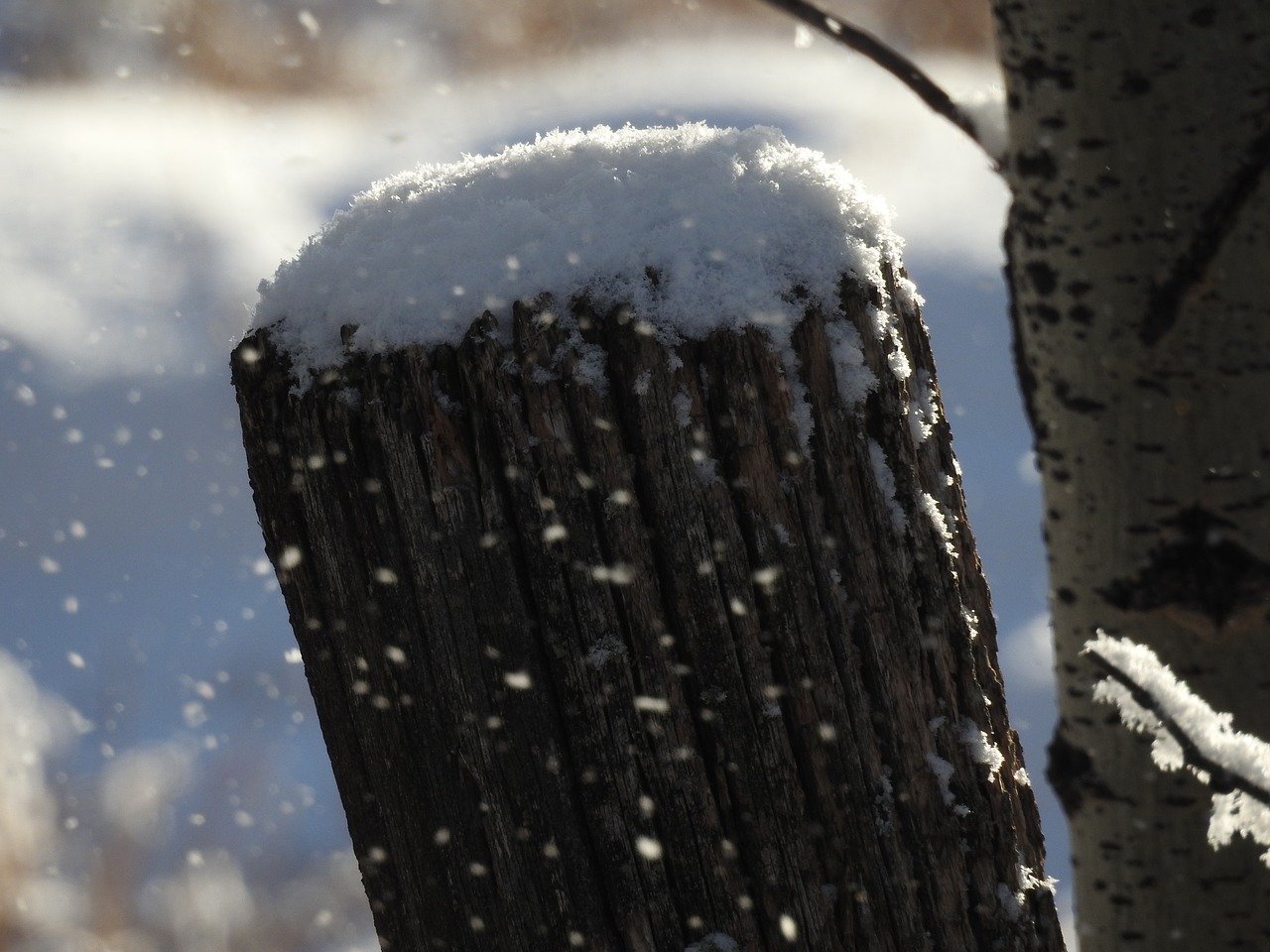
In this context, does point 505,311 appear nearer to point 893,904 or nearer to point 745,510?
point 745,510

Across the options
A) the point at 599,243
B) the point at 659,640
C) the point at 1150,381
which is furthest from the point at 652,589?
the point at 1150,381

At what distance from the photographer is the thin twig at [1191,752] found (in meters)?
0.83

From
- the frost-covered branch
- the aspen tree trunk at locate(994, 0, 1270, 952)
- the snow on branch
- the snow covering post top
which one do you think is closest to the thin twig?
the snow on branch

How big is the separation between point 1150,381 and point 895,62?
1.55 feet

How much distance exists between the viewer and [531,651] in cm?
142

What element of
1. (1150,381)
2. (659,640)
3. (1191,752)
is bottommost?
(1191,752)

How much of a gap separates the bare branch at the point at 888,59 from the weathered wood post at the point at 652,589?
0.35m

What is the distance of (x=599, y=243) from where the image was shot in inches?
58.1

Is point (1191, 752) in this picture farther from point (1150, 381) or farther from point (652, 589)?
point (652, 589)

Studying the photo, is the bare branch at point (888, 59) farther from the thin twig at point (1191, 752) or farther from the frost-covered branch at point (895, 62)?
the thin twig at point (1191, 752)

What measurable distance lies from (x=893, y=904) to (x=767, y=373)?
727mm

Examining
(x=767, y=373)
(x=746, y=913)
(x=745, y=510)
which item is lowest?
(x=746, y=913)

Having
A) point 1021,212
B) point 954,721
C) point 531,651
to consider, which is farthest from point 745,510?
point 1021,212

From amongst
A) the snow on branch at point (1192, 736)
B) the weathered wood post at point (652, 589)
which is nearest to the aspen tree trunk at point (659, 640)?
the weathered wood post at point (652, 589)
